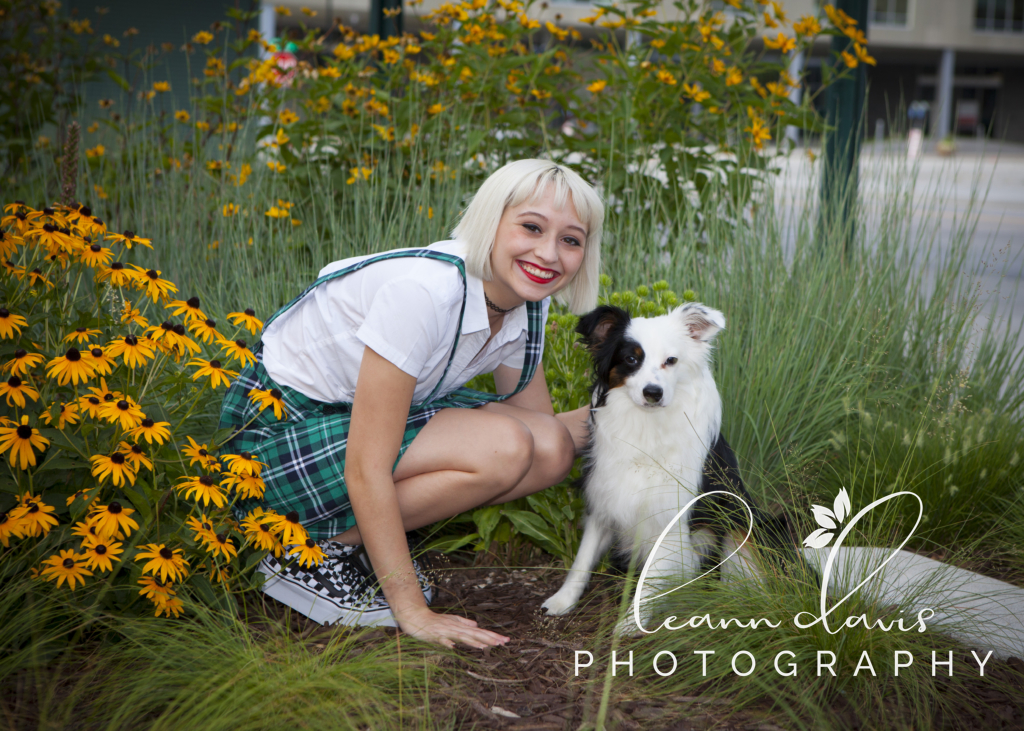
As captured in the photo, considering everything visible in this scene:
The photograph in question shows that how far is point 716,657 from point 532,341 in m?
1.16

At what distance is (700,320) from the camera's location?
2.36 metres

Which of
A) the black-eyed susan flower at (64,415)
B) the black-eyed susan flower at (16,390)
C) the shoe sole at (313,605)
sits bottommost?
the shoe sole at (313,605)

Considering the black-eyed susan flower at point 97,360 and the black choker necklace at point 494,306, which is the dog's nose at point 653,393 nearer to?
the black choker necklace at point 494,306

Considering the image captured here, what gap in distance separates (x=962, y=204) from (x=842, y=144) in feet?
39.7

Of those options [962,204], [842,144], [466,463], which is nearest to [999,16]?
[962,204]

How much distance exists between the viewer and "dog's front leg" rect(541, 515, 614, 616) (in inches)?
93.3

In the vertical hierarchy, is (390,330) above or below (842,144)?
below

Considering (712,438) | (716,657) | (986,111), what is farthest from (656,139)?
(986,111)

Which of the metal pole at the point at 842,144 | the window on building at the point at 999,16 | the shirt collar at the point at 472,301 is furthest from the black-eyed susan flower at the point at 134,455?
the window on building at the point at 999,16

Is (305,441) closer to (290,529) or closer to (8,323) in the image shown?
(290,529)

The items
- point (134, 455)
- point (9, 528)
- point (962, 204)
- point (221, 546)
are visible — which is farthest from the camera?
point (962, 204)

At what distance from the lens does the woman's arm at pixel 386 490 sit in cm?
210

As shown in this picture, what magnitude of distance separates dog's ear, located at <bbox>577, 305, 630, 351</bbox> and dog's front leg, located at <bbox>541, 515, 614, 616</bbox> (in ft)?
1.94

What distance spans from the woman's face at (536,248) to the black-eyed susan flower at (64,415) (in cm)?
116
